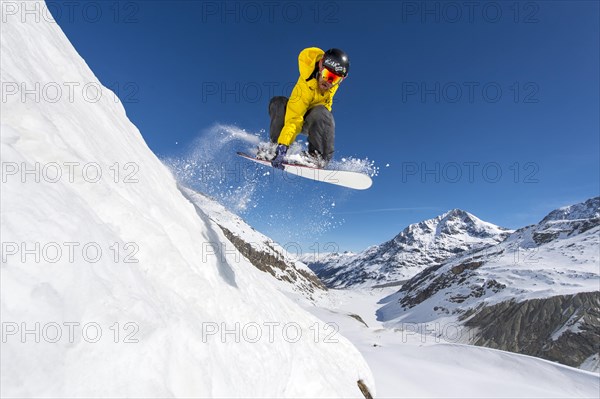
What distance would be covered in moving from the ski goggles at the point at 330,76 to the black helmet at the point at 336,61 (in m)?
0.09

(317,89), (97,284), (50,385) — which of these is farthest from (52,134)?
(317,89)

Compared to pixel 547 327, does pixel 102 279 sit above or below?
above

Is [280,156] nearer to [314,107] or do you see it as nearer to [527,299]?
[314,107]

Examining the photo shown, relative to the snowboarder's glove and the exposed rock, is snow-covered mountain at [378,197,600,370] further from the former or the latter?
the snowboarder's glove

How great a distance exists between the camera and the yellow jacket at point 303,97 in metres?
8.08

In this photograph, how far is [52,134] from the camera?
3674 mm

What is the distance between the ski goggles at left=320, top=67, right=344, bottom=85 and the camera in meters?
7.68

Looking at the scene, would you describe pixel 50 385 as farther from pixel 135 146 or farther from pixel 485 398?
pixel 485 398

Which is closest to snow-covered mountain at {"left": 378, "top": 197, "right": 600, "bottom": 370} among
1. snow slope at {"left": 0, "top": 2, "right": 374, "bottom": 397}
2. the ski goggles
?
the ski goggles

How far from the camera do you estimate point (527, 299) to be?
7125 centimetres

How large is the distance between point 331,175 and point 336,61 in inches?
116

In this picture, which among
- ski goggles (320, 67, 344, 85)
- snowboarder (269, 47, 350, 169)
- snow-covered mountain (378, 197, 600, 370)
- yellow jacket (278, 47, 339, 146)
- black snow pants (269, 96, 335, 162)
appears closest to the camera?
ski goggles (320, 67, 344, 85)

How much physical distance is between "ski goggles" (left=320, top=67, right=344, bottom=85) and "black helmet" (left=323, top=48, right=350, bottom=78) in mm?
86

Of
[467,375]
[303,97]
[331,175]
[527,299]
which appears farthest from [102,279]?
[527,299]
